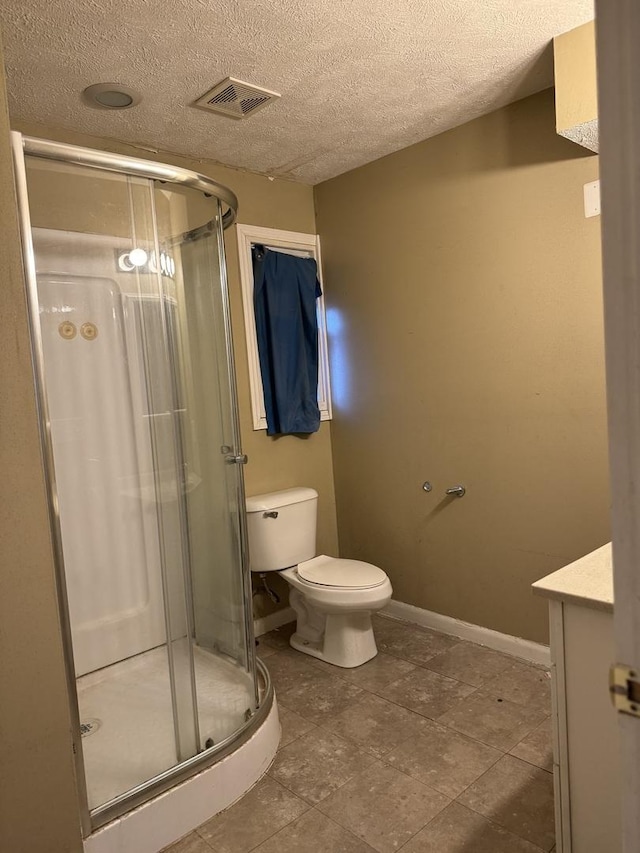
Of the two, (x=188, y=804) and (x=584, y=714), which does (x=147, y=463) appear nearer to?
(x=188, y=804)

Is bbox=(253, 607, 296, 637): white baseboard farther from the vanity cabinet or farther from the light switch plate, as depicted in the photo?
the light switch plate

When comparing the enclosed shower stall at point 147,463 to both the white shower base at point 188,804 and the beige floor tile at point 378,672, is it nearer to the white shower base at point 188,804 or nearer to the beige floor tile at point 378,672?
the white shower base at point 188,804

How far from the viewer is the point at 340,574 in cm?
275

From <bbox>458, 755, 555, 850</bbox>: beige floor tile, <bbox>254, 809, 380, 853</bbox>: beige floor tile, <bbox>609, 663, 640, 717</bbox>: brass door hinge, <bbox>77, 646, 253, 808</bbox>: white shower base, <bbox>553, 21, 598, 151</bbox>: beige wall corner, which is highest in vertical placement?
<bbox>553, 21, 598, 151</bbox>: beige wall corner

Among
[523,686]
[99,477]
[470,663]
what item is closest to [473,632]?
[470,663]

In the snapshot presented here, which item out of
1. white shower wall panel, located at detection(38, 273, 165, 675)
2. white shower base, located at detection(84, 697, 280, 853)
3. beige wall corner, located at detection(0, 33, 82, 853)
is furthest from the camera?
white shower wall panel, located at detection(38, 273, 165, 675)

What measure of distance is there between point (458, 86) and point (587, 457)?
4.97 feet

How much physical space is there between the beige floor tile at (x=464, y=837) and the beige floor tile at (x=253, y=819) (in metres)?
0.37

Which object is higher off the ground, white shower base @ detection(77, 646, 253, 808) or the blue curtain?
the blue curtain

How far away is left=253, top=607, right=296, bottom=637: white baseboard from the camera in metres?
3.14

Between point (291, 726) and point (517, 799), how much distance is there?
2.76ft

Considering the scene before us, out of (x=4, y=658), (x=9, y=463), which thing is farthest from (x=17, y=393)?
(x=4, y=658)

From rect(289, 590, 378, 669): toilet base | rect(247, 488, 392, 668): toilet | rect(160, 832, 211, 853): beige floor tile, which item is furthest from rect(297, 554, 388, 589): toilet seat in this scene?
rect(160, 832, 211, 853): beige floor tile

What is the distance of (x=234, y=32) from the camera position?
6.03 feet
